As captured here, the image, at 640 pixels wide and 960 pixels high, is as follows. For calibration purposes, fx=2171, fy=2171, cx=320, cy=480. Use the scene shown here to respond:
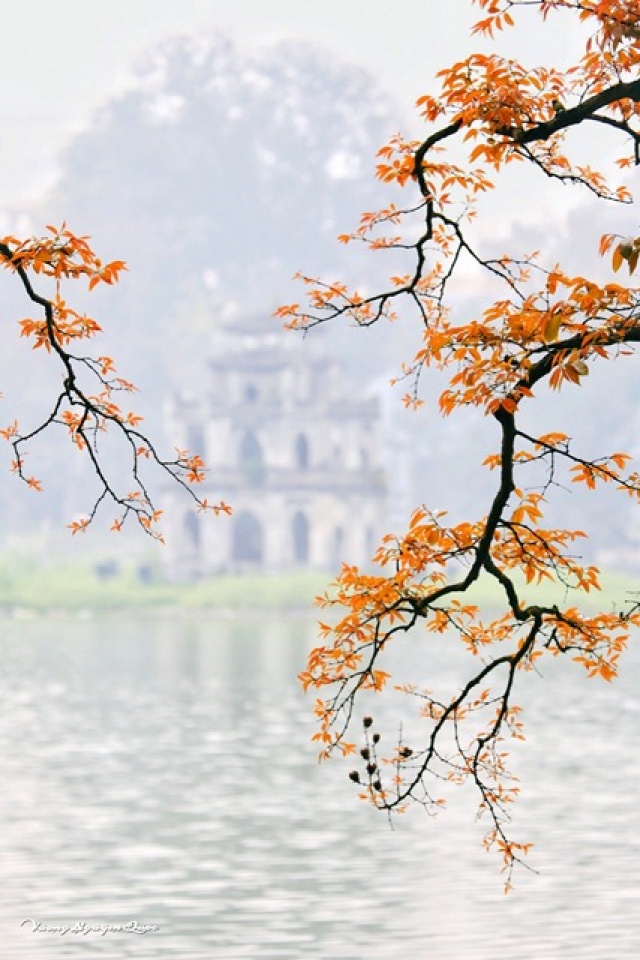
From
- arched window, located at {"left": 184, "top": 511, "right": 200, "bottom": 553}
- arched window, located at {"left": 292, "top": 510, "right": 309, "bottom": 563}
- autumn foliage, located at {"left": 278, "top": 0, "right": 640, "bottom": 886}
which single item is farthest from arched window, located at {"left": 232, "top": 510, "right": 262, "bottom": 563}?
autumn foliage, located at {"left": 278, "top": 0, "right": 640, "bottom": 886}

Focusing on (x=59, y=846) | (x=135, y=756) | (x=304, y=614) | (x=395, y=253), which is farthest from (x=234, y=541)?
(x=59, y=846)

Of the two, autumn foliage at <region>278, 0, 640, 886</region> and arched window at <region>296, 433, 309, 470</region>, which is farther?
arched window at <region>296, 433, 309, 470</region>

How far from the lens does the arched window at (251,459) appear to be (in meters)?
91.6

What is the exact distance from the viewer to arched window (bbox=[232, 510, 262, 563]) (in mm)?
92062

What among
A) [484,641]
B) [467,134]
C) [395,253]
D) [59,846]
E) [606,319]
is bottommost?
[59,846]

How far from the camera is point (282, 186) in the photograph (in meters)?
127

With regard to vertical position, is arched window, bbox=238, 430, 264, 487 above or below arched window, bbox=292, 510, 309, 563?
above

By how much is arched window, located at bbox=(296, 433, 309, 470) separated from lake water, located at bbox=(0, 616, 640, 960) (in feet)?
169

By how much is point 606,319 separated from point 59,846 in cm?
1392

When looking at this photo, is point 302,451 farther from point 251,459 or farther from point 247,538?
point 247,538

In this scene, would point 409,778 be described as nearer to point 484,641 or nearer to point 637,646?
point 484,641

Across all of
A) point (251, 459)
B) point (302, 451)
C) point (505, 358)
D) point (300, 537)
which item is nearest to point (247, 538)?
point (300, 537)

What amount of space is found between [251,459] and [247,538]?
11.7 ft

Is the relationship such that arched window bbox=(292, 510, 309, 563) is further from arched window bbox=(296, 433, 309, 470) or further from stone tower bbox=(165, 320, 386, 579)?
arched window bbox=(296, 433, 309, 470)
